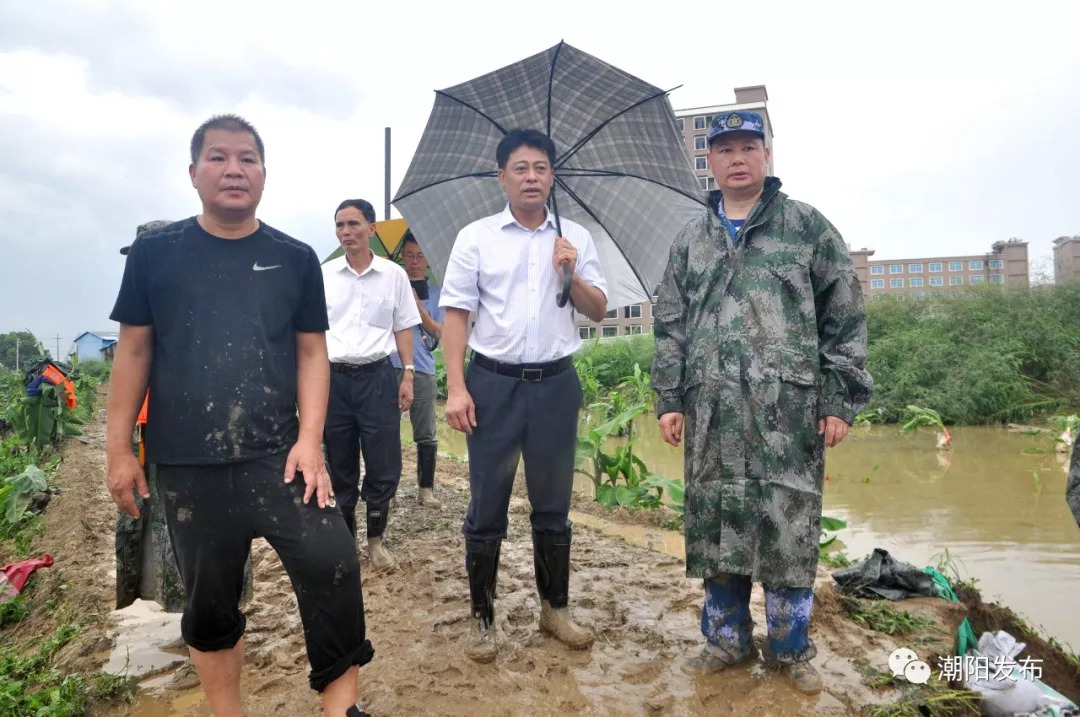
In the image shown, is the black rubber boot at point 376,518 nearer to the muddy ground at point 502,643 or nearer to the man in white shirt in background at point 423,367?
the muddy ground at point 502,643

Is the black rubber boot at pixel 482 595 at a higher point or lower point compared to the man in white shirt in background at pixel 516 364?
lower

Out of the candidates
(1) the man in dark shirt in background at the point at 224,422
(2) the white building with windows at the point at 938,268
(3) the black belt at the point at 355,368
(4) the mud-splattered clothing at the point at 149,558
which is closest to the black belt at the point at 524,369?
(1) the man in dark shirt in background at the point at 224,422

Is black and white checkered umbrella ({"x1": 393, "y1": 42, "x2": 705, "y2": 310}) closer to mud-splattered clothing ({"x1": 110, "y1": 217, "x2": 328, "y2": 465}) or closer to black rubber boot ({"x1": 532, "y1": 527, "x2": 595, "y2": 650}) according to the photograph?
black rubber boot ({"x1": 532, "y1": 527, "x2": 595, "y2": 650})

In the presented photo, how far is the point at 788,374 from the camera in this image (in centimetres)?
243

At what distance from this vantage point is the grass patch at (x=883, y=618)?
307 centimetres

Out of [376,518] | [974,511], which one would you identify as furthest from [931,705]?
[974,511]

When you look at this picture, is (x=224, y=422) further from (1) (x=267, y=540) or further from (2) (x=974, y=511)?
(2) (x=974, y=511)

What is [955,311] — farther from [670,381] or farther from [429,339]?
[670,381]

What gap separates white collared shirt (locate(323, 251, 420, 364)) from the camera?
377 centimetres

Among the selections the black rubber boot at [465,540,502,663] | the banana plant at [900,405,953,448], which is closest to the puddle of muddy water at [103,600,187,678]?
the black rubber boot at [465,540,502,663]

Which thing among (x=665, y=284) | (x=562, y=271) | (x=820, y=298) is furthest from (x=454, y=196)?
(x=820, y=298)

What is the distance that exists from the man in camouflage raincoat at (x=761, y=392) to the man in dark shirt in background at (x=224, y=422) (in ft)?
4.18

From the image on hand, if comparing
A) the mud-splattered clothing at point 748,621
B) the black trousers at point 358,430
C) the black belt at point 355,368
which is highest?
the black belt at point 355,368

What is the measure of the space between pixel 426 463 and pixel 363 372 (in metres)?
2.09
